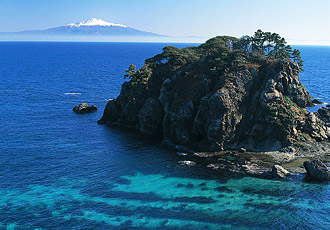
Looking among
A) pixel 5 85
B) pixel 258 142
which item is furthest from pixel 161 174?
pixel 5 85

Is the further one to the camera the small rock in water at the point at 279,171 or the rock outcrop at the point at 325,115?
the rock outcrop at the point at 325,115

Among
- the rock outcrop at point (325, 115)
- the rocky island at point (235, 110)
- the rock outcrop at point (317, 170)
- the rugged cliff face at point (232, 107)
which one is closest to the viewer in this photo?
the rock outcrop at point (317, 170)

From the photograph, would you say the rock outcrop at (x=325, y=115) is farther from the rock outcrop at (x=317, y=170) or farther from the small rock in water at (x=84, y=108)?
the small rock in water at (x=84, y=108)

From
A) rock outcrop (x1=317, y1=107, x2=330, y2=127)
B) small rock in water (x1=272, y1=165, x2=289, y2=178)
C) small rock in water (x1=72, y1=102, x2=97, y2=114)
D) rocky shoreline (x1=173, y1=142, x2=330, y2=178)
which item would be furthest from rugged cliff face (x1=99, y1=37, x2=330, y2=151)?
small rock in water (x1=72, y1=102, x2=97, y2=114)

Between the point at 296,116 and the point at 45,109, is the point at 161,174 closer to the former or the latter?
the point at 296,116

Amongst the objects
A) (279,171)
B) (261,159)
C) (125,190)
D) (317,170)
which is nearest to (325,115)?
(261,159)

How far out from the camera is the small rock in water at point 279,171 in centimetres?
6475

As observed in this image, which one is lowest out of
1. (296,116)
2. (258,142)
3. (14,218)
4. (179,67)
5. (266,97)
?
(14,218)

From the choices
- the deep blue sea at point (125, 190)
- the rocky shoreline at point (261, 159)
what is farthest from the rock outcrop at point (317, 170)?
the rocky shoreline at point (261, 159)

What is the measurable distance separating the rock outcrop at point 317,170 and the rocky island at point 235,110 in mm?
7812

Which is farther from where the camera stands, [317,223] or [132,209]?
[132,209]

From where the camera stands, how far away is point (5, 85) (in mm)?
165375

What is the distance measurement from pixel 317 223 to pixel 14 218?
5285 centimetres

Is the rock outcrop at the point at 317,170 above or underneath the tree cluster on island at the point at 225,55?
underneath
